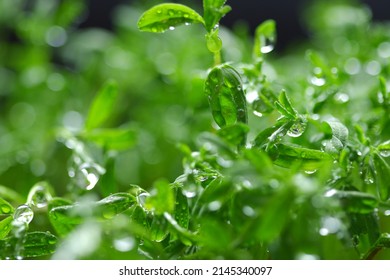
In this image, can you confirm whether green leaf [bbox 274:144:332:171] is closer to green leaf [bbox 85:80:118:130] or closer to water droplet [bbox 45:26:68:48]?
green leaf [bbox 85:80:118:130]

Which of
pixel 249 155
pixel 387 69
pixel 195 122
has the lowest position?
pixel 195 122

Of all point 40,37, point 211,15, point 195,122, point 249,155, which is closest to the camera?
point 249,155

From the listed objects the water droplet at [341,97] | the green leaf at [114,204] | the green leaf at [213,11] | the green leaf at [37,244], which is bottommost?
the water droplet at [341,97]

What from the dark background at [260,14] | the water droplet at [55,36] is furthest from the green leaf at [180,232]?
the dark background at [260,14]

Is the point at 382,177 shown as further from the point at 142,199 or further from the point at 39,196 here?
the point at 39,196

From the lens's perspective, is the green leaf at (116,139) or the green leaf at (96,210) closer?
the green leaf at (96,210)

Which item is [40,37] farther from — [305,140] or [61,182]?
[305,140]

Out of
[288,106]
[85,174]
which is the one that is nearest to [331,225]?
[288,106]

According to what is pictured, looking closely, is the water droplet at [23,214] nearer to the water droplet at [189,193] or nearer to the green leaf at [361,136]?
the water droplet at [189,193]

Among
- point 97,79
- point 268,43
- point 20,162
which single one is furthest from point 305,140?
point 97,79
